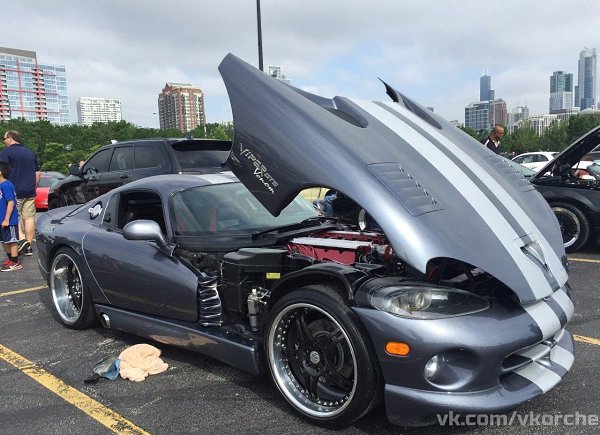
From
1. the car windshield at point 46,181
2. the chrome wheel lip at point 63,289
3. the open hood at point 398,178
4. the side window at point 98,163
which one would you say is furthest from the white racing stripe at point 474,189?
the car windshield at point 46,181

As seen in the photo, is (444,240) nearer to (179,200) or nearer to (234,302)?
(234,302)

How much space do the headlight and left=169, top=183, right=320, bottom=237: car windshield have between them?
1.38 meters

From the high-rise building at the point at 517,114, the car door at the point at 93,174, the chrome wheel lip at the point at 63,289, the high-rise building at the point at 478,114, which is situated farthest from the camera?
the high-rise building at the point at 517,114

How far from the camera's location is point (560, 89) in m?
185

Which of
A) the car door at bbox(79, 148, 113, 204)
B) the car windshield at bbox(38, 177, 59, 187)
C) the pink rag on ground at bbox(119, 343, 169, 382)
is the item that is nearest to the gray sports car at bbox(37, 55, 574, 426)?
the pink rag on ground at bbox(119, 343, 169, 382)

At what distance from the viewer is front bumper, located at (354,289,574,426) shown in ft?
7.05

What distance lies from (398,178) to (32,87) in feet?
355

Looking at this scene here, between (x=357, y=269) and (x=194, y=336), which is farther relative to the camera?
(x=194, y=336)

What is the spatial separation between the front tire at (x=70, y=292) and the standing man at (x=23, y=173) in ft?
12.3

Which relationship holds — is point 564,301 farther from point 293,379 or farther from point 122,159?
point 122,159

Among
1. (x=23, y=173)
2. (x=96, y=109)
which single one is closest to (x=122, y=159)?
(x=23, y=173)

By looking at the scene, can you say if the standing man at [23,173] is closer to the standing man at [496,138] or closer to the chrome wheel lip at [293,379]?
the chrome wheel lip at [293,379]

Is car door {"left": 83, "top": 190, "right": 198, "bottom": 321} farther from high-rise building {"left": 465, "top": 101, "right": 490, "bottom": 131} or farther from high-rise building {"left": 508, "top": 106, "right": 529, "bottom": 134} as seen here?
high-rise building {"left": 508, "top": 106, "right": 529, "bottom": 134}

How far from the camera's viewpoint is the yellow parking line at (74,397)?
2621mm
